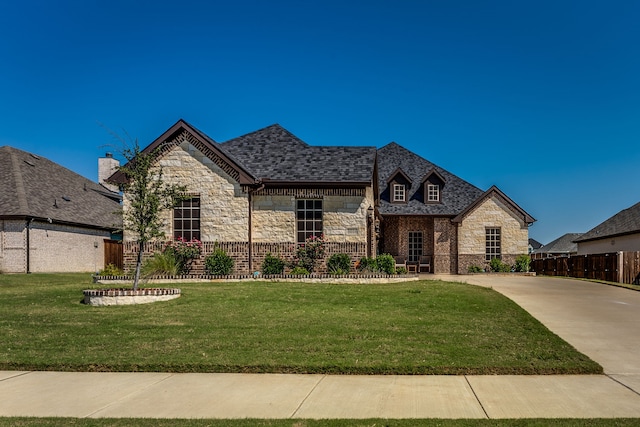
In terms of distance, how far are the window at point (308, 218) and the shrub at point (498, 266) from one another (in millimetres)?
14263

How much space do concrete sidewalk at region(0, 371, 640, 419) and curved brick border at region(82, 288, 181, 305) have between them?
5.38 meters

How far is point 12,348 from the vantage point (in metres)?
9.02

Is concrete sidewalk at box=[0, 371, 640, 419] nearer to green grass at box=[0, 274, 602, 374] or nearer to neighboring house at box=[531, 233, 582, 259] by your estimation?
green grass at box=[0, 274, 602, 374]

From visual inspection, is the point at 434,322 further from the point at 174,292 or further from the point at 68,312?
the point at 68,312

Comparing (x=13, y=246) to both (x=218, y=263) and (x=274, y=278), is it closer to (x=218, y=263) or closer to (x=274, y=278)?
(x=218, y=263)

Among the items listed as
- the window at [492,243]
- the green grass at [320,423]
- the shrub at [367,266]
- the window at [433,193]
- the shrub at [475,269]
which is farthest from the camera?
the window at [433,193]

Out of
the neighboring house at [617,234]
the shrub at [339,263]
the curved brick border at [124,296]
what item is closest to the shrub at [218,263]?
the shrub at [339,263]

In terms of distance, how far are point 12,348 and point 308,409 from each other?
6056 mm

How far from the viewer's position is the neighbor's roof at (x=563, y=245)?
64.8 m

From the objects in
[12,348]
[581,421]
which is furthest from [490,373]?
[12,348]

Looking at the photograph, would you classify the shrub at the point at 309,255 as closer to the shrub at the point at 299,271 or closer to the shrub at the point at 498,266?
the shrub at the point at 299,271

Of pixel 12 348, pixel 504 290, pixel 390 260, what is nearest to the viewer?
pixel 12 348

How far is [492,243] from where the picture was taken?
3148cm

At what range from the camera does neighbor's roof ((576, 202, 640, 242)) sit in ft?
102
